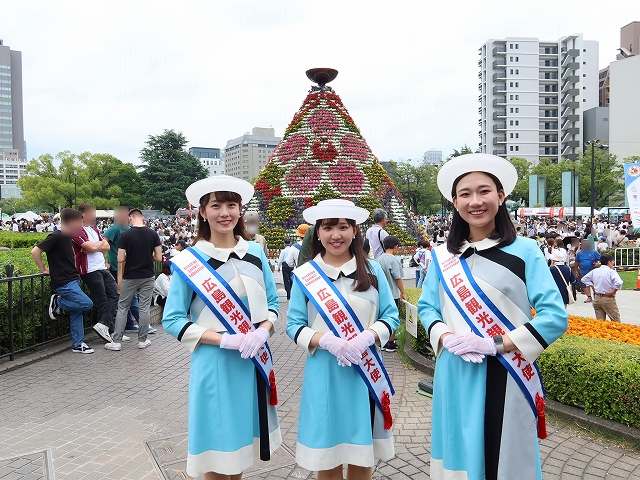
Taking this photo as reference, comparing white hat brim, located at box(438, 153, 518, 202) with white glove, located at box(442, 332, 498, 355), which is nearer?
white glove, located at box(442, 332, 498, 355)

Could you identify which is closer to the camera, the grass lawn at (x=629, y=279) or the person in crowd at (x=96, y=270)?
the person in crowd at (x=96, y=270)

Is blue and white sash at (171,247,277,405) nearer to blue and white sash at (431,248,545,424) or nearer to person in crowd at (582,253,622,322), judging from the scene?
blue and white sash at (431,248,545,424)

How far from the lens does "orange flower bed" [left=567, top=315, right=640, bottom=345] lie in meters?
6.02

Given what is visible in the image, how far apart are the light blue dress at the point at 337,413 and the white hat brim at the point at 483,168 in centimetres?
89

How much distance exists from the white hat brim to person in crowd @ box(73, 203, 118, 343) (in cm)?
614

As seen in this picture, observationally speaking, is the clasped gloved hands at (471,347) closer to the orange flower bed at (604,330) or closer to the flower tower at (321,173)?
the orange flower bed at (604,330)

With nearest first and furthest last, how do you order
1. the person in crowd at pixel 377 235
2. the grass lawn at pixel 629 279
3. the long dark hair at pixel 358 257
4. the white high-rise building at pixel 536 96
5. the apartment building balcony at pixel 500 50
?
the long dark hair at pixel 358 257, the person in crowd at pixel 377 235, the grass lawn at pixel 629 279, the white high-rise building at pixel 536 96, the apartment building balcony at pixel 500 50

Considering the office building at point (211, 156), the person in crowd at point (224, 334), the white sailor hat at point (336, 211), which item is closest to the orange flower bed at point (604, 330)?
the white sailor hat at point (336, 211)

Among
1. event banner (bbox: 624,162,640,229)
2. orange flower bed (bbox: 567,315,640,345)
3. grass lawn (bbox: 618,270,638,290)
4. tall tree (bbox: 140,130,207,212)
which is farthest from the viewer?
tall tree (bbox: 140,130,207,212)

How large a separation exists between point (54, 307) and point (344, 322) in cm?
577

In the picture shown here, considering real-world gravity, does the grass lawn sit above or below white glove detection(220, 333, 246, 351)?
below

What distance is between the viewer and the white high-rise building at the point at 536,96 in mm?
76312

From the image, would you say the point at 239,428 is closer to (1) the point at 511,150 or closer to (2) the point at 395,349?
(2) the point at 395,349

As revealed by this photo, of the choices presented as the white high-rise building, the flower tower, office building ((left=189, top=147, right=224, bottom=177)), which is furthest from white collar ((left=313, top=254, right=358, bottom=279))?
office building ((left=189, top=147, right=224, bottom=177))
